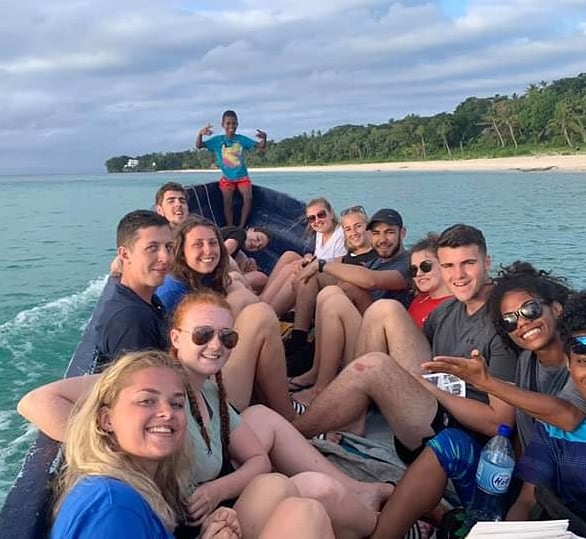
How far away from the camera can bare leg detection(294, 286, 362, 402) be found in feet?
12.8

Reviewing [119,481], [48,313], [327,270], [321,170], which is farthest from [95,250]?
[321,170]

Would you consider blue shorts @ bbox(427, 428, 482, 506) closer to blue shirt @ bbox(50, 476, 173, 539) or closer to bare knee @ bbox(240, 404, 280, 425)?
bare knee @ bbox(240, 404, 280, 425)

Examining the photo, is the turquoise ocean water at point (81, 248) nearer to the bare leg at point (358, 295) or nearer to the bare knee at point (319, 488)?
the bare leg at point (358, 295)

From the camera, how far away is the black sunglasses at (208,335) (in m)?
2.40

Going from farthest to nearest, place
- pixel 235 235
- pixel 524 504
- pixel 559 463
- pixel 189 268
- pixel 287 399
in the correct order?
pixel 235 235, pixel 189 268, pixel 287 399, pixel 524 504, pixel 559 463

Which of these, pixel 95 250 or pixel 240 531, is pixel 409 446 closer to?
pixel 240 531

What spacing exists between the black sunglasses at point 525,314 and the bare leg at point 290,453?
843 millimetres

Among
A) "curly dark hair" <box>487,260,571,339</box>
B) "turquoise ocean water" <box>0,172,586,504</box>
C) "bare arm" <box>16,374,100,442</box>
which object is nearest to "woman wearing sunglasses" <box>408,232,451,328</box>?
"curly dark hair" <box>487,260,571,339</box>

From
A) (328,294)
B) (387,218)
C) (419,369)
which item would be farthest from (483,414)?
(387,218)

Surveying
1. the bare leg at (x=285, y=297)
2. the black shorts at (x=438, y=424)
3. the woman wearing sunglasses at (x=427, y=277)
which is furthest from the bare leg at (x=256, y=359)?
the bare leg at (x=285, y=297)

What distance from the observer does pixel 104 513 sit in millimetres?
1537

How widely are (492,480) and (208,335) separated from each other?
1.12 metres

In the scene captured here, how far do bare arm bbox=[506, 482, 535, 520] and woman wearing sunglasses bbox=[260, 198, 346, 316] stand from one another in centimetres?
278

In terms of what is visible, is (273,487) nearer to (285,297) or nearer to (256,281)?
(285,297)
